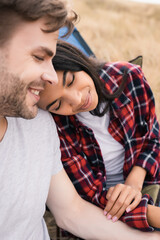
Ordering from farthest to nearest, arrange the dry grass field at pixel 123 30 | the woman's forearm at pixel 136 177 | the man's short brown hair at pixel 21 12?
the dry grass field at pixel 123 30 → the woman's forearm at pixel 136 177 → the man's short brown hair at pixel 21 12

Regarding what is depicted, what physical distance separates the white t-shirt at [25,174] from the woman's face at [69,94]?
118 millimetres

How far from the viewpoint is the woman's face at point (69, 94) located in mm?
1840

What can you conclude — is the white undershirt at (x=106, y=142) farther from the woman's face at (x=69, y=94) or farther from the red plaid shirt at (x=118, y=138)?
the woman's face at (x=69, y=94)

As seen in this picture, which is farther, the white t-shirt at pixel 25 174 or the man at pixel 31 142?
the white t-shirt at pixel 25 174

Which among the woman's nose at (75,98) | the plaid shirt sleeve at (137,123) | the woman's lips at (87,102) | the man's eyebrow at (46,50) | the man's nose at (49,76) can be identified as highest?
the man's eyebrow at (46,50)

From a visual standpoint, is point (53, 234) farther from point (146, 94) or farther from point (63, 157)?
point (146, 94)

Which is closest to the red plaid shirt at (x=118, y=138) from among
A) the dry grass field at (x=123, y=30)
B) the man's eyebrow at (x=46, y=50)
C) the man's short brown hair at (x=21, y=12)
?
the man's eyebrow at (x=46, y=50)

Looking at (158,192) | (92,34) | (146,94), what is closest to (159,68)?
(92,34)

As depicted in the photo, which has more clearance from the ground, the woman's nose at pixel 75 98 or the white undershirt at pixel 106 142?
the woman's nose at pixel 75 98

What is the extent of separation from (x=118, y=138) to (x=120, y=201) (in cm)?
49

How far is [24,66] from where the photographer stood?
1.43 m

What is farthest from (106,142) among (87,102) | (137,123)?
(87,102)

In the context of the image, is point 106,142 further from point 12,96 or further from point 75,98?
point 12,96

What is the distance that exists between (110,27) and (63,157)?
488 centimetres
